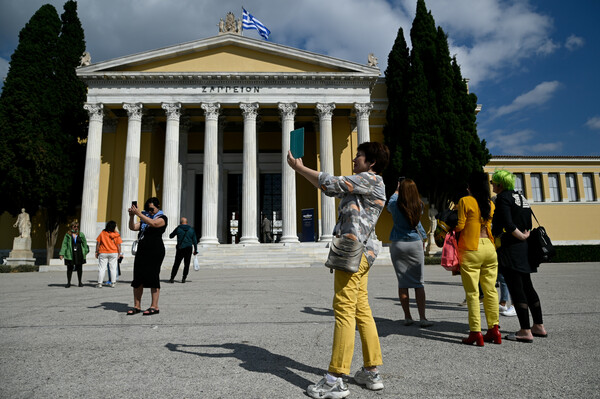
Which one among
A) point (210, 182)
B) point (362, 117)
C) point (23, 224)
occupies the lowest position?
point (23, 224)

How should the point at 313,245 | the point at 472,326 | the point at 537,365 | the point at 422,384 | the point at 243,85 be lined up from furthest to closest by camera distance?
the point at 243,85 → the point at 313,245 → the point at 472,326 → the point at 537,365 → the point at 422,384

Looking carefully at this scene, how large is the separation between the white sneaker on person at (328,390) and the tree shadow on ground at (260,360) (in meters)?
0.19

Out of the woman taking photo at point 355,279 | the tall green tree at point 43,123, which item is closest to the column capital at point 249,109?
the tall green tree at point 43,123

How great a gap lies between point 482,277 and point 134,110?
21.8 meters

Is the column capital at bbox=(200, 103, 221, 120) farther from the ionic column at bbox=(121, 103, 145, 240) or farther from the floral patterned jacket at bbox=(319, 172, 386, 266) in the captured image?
the floral patterned jacket at bbox=(319, 172, 386, 266)

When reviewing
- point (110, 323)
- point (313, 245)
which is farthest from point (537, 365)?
point (313, 245)

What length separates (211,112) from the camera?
21188 mm

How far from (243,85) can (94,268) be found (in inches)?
507

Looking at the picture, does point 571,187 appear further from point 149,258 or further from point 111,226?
point 149,258

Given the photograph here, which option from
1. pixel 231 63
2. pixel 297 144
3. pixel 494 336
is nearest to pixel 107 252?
pixel 297 144

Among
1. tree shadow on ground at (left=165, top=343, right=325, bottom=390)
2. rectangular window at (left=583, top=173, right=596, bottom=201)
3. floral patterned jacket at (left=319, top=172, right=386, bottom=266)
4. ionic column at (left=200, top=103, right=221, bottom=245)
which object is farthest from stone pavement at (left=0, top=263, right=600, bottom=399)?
rectangular window at (left=583, top=173, right=596, bottom=201)

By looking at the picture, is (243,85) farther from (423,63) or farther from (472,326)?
(472,326)

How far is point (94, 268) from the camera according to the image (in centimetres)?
1750

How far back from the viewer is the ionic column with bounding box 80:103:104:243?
20.0 meters
